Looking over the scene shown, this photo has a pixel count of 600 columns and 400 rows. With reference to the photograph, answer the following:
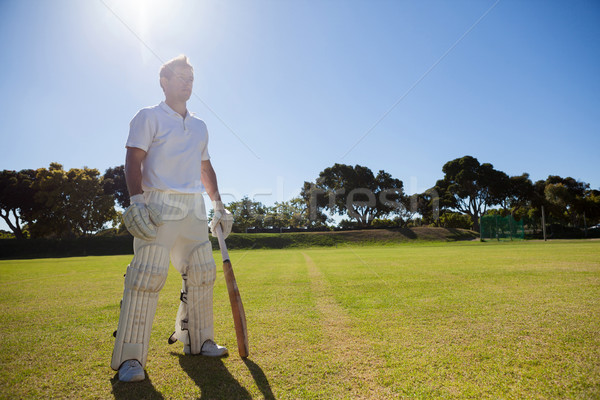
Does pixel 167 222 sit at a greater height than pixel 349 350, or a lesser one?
greater

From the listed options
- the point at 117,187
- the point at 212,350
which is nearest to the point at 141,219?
the point at 212,350

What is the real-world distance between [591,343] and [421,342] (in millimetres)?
1623

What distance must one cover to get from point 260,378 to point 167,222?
172 cm

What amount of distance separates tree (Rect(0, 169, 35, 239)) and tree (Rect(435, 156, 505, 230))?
72081 mm

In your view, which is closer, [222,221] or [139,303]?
[139,303]

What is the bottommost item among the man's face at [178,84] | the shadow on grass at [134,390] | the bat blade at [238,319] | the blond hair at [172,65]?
the shadow on grass at [134,390]

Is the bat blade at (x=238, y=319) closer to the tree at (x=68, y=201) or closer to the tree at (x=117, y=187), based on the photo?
the tree at (x=68, y=201)

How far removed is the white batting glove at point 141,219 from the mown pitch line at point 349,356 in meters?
2.06

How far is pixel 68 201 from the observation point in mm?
45562

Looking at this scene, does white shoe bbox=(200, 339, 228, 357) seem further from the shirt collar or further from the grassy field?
the shirt collar

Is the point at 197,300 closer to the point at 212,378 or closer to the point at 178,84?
the point at 212,378

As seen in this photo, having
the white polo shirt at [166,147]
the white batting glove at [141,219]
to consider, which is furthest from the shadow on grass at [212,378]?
the white polo shirt at [166,147]

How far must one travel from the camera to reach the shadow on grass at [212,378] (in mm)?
2412

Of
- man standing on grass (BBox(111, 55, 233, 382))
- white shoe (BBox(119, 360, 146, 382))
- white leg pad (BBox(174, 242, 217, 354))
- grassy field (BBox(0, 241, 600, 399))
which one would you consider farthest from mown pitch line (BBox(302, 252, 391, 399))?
white shoe (BBox(119, 360, 146, 382))
